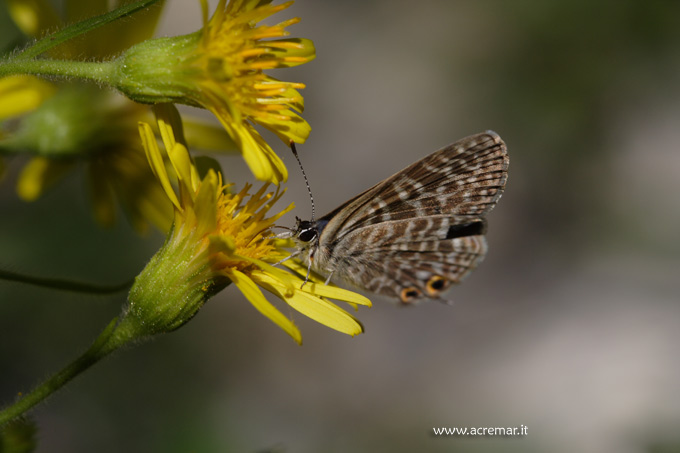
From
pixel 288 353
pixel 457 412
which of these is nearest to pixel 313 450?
pixel 288 353

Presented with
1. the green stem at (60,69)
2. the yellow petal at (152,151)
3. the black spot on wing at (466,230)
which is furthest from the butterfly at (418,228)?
the green stem at (60,69)

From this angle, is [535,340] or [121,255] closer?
[121,255]

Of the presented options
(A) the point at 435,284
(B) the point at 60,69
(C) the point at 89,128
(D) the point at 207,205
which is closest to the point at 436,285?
(A) the point at 435,284

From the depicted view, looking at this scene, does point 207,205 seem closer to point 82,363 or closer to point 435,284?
point 82,363

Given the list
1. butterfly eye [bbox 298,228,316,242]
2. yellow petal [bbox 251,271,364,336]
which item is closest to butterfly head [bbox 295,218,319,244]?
butterfly eye [bbox 298,228,316,242]

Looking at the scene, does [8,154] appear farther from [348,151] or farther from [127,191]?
[348,151]
